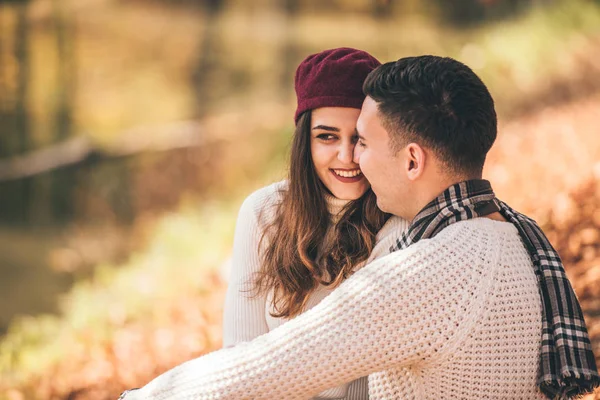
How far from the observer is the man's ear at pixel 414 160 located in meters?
2.00

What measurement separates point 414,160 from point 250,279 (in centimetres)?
99

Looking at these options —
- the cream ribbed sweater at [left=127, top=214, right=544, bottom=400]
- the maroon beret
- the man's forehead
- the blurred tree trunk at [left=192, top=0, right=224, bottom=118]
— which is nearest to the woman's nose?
the maroon beret

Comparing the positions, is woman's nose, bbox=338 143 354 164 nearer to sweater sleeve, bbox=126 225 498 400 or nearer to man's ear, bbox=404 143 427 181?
man's ear, bbox=404 143 427 181

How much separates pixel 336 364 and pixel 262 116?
11281 mm

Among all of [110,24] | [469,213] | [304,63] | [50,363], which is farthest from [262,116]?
[469,213]

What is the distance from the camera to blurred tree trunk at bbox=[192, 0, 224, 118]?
1523 centimetres

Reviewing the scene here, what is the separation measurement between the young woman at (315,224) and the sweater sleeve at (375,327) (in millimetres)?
804

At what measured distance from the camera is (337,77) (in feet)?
8.61

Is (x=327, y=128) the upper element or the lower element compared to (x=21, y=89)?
lower

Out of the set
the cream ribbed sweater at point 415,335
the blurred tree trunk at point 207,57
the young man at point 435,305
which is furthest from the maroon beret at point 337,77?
the blurred tree trunk at point 207,57

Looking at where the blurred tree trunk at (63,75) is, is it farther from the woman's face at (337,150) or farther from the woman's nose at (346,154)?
the woman's nose at (346,154)

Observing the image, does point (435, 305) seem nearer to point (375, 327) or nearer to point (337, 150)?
point (375, 327)

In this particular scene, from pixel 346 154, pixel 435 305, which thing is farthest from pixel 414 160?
Answer: pixel 346 154

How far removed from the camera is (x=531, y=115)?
6.84 metres
